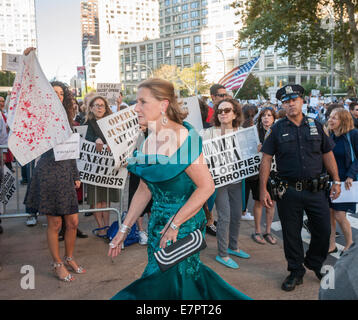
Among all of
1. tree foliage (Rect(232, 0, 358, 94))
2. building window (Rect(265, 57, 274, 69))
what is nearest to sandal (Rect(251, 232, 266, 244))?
tree foliage (Rect(232, 0, 358, 94))

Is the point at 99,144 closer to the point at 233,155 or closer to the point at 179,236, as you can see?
the point at 233,155

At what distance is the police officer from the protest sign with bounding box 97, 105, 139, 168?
199 centimetres

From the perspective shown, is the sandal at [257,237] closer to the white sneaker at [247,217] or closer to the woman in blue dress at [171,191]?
the white sneaker at [247,217]

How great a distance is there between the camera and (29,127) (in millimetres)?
3703

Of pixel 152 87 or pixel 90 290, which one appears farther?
pixel 90 290

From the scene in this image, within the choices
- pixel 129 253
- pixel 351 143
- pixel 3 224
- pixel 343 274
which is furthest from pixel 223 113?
pixel 3 224

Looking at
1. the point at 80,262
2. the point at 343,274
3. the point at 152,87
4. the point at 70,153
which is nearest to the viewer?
the point at 343,274

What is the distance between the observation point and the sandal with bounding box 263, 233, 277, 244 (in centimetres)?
521

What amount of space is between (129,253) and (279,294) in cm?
204

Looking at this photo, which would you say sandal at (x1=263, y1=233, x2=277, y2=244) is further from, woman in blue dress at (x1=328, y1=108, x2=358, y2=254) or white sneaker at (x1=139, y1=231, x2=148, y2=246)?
white sneaker at (x1=139, y1=231, x2=148, y2=246)

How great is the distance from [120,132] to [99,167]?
2.15 feet

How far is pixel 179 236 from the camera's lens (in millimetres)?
2301

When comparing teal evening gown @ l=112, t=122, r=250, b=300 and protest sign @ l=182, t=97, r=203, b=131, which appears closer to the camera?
teal evening gown @ l=112, t=122, r=250, b=300
